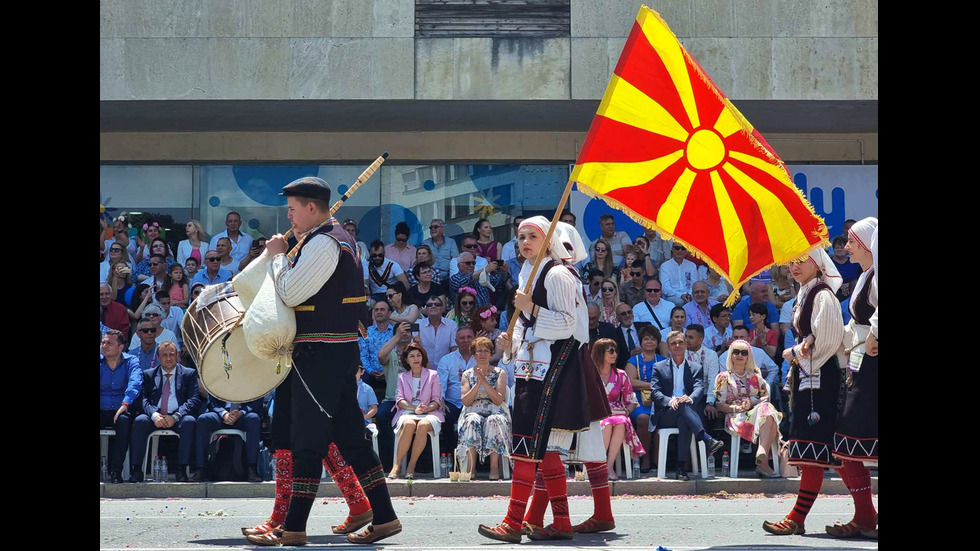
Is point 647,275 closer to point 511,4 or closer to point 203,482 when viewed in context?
point 511,4

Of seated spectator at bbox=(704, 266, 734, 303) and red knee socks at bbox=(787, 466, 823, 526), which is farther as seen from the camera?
seated spectator at bbox=(704, 266, 734, 303)

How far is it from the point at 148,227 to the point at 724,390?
9467 millimetres

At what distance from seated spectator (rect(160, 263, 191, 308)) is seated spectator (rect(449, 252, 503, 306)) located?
333 cm

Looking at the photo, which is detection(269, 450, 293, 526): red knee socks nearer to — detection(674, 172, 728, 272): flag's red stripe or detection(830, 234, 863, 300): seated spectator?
detection(674, 172, 728, 272): flag's red stripe

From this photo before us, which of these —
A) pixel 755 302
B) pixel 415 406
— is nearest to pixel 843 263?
pixel 755 302

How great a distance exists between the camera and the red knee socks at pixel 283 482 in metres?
7.42

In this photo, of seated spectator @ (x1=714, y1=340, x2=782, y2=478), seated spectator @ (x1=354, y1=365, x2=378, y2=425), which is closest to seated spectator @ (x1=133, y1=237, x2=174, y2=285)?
seated spectator @ (x1=354, y1=365, x2=378, y2=425)

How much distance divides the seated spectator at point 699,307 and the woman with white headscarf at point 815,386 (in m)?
7.21

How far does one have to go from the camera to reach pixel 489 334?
14.3 meters

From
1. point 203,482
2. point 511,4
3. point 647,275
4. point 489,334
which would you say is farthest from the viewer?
Answer: point 511,4

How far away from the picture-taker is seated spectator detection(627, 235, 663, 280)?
1620cm

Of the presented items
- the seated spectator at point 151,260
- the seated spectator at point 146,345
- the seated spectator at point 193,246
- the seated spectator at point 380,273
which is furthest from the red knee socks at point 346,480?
the seated spectator at point 193,246

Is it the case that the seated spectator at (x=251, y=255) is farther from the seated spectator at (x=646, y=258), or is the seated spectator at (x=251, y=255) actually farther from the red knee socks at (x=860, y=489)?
the red knee socks at (x=860, y=489)
